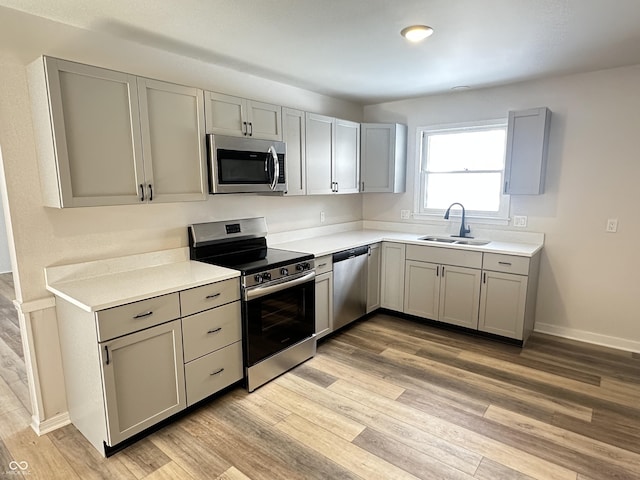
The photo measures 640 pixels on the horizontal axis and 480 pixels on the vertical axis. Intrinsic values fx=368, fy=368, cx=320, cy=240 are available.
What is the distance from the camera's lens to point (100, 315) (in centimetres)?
187

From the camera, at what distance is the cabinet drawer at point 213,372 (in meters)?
2.33

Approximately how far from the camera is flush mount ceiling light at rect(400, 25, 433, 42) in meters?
2.26

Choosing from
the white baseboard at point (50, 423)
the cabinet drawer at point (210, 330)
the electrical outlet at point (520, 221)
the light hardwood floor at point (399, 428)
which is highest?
the electrical outlet at point (520, 221)

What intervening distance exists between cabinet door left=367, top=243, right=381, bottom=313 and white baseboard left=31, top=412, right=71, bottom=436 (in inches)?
107

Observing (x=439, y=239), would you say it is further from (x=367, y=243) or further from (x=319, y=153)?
(x=319, y=153)

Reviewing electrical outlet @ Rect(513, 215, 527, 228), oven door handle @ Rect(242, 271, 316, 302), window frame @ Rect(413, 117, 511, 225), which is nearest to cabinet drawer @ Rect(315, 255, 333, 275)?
oven door handle @ Rect(242, 271, 316, 302)

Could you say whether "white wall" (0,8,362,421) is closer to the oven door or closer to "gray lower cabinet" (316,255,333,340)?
the oven door

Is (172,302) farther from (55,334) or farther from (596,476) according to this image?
(596,476)

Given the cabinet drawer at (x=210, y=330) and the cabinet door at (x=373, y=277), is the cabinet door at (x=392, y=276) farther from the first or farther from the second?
the cabinet drawer at (x=210, y=330)

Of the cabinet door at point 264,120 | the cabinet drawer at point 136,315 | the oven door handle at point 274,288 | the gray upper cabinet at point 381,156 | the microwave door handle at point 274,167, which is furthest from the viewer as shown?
the gray upper cabinet at point 381,156

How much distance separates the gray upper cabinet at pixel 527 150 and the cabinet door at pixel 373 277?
1417 millimetres

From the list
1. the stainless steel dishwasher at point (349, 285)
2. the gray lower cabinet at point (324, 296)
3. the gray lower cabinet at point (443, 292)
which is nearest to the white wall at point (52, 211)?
the gray lower cabinet at point (324, 296)

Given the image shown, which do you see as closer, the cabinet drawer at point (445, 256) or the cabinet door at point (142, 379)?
the cabinet door at point (142, 379)

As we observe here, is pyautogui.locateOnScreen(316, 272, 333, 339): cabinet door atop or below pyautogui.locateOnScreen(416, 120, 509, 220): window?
below
